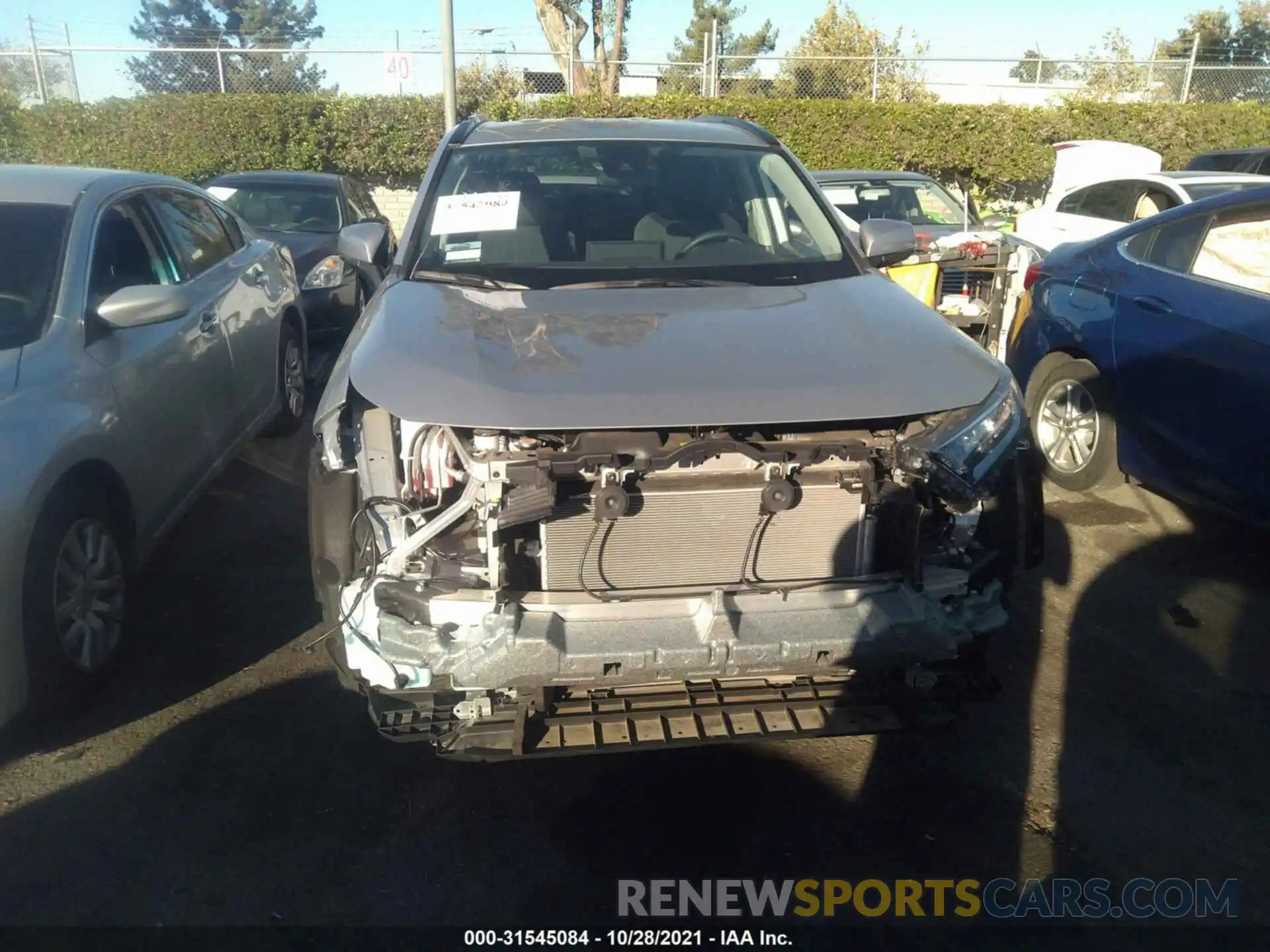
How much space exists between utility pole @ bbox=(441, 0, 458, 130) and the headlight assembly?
4074 millimetres

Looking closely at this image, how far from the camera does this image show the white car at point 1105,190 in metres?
9.26

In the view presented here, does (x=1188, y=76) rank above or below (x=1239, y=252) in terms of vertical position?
above

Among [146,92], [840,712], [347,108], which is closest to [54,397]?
[840,712]

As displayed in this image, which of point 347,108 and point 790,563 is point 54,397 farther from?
point 347,108

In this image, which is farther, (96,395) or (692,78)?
(692,78)

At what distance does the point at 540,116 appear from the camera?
1844 centimetres

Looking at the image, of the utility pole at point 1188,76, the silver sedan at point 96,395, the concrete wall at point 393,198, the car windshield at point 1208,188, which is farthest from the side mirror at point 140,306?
the utility pole at point 1188,76

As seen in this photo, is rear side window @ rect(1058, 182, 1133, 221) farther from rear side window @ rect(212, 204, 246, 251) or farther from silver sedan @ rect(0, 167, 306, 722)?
silver sedan @ rect(0, 167, 306, 722)

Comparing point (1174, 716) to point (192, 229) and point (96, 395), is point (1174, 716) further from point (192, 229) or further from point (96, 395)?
point (192, 229)

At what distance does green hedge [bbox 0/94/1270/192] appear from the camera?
17.2 metres

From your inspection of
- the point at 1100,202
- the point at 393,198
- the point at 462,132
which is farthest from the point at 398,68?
the point at 462,132

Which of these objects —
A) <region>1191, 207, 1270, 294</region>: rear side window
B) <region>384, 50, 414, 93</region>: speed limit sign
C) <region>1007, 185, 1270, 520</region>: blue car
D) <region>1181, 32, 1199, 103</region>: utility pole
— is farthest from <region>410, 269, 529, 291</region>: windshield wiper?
<region>1181, 32, 1199, 103</region>: utility pole

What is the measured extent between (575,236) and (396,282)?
0.74 meters

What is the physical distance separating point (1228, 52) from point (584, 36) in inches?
625
